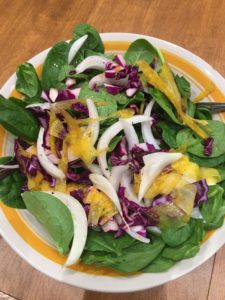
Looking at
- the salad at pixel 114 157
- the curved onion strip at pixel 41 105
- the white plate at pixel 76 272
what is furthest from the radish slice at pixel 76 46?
the white plate at pixel 76 272

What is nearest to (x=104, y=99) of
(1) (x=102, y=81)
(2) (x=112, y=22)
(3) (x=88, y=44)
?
(1) (x=102, y=81)

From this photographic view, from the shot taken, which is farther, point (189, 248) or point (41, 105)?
point (41, 105)

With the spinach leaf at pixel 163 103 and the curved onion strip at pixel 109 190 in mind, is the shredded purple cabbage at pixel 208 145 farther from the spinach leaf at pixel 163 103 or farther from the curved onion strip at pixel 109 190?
the curved onion strip at pixel 109 190

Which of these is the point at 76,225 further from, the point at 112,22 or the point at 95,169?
the point at 112,22

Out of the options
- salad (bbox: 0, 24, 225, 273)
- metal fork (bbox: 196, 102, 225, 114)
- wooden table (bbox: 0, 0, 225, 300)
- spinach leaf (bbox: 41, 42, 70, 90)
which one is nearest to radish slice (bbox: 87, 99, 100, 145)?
salad (bbox: 0, 24, 225, 273)

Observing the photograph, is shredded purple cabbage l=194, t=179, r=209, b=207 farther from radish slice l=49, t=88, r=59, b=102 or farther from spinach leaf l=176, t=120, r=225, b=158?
radish slice l=49, t=88, r=59, b=102

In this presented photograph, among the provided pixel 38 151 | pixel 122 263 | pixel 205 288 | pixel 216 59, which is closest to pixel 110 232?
pixel 122 263
